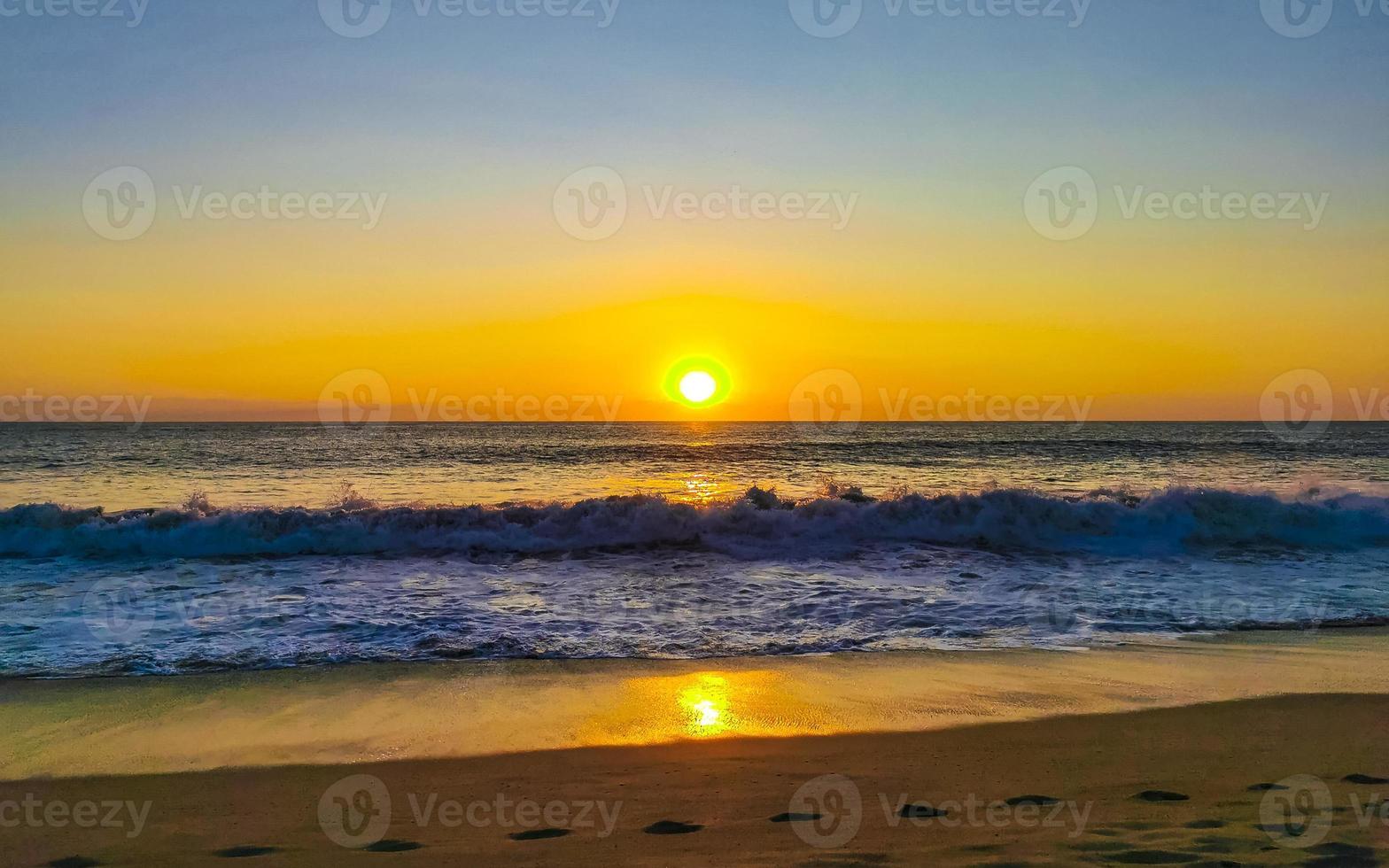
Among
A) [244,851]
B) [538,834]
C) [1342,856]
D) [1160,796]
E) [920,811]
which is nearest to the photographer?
[1342,856]

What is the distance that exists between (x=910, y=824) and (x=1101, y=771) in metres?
1.68

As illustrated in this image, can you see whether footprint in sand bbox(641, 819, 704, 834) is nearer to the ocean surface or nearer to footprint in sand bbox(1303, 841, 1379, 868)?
footprint in sand bbox(1303, 841, 1379, 868)

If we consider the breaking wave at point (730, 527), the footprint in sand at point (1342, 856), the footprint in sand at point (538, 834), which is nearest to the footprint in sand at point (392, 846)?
the footprint in sand at point (538, 834)

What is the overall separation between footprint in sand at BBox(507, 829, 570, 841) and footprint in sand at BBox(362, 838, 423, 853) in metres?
0.51

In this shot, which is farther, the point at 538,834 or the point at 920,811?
the point at 920,811

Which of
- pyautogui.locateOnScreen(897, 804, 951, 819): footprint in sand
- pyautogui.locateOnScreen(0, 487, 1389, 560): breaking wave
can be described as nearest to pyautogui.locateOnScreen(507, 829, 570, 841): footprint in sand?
pyautogui.locateOnScreen(897, 804, 951, 819): footprint in sand

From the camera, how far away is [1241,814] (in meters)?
4.99

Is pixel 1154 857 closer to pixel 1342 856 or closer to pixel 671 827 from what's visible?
pixel 1342 856

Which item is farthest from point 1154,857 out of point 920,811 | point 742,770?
point 742,770

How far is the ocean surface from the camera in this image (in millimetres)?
9781

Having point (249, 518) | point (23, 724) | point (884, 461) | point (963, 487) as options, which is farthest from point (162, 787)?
point (884, 461)

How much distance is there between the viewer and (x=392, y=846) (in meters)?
4.79

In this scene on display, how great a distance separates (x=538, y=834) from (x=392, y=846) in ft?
2.53

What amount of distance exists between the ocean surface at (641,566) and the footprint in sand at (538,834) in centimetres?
415
